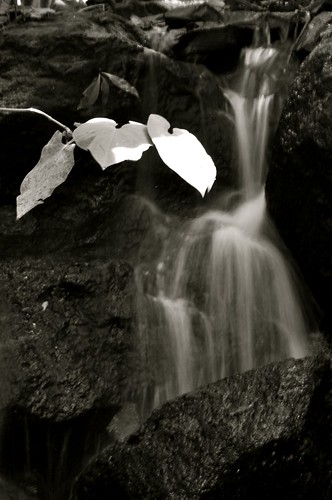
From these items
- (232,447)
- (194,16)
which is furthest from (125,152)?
(194,16)

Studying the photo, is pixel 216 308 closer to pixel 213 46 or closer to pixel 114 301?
pixel 114 301

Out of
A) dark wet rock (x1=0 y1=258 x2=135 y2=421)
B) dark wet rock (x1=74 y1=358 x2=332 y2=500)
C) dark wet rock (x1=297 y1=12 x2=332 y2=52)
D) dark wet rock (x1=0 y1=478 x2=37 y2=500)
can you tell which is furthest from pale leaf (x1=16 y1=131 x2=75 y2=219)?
dark wet rock (x1=297 y1=12 x2=332 y2=52)

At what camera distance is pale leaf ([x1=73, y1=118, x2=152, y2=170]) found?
0.77m

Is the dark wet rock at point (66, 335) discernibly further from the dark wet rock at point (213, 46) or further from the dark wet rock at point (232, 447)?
the dark wet rock at point (213, 46)

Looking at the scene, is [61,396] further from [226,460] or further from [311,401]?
[311,401]

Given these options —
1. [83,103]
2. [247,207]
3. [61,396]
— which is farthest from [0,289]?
[247,207]

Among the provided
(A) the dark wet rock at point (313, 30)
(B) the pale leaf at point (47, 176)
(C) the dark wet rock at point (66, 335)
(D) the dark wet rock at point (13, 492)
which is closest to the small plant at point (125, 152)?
(B) the pale leaf at point (47, 176)

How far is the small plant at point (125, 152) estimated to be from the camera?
28.8 inches

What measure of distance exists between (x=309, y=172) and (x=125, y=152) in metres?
2.45

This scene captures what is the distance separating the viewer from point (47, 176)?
910 millimetres

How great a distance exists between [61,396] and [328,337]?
151 cm

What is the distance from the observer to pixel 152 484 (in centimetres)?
234

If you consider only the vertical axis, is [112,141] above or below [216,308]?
above

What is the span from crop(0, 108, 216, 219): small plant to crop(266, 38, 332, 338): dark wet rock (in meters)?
2.29
